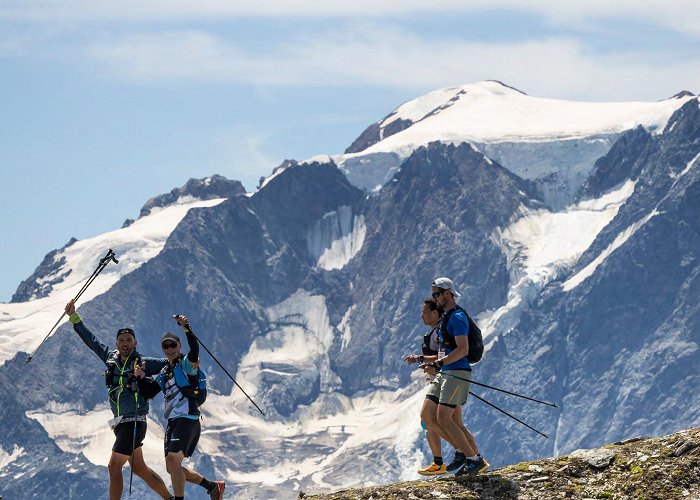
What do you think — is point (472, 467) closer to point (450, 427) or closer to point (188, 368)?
point (450, 427)

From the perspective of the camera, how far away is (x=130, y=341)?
127ft

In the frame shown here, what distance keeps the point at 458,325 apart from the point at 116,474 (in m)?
7.57

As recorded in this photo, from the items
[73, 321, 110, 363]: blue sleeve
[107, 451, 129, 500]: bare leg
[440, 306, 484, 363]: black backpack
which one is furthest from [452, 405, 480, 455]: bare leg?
[73, 321, 110, 363]: blue sleeve

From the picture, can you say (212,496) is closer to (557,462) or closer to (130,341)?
(130,341)

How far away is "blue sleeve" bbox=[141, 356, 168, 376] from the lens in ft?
126

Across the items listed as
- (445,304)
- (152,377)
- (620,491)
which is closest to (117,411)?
(152,377)

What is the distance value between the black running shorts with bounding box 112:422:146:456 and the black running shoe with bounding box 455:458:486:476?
257 inches

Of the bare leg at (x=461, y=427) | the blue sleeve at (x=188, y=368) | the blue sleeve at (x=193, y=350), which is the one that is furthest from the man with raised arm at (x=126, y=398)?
the bare leg at (x=461, y=427)

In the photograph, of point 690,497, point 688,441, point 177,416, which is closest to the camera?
point 690,497

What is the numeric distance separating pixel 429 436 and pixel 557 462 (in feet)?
10.9

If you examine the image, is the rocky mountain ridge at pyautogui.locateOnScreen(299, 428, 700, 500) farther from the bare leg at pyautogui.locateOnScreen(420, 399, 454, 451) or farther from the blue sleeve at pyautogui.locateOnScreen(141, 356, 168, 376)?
the blue sleeve at pyautogui.locateOnScreen(141, 356, 168, 376)

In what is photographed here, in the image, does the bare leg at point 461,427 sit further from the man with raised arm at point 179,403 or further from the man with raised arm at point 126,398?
the man with raised arm at point 126,398

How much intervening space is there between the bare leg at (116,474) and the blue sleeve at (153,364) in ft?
6.35

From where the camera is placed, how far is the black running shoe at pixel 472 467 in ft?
120
